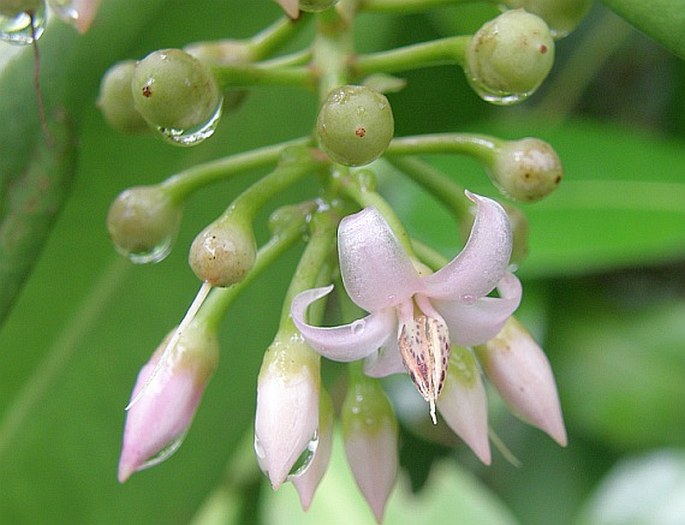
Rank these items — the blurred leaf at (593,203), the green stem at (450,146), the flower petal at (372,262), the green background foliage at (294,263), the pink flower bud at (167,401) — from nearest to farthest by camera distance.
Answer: the flower petal at (372,262) → the pink flower bud at (167,401) → the green stem at (450,146) → the green background foliage at (294,263) → the blurred leaf at (593,203)

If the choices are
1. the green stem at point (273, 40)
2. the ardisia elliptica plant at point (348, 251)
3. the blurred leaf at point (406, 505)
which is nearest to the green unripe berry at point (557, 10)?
the ardisia elliptica plant at point (348, 251)

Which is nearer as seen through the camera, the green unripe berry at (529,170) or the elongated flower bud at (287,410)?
the elongated flower bud at (287,410)

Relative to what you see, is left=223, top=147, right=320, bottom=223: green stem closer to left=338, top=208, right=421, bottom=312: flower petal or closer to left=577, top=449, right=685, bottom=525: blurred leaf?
left=338, top=208, right=421, bottom=312: flower petal

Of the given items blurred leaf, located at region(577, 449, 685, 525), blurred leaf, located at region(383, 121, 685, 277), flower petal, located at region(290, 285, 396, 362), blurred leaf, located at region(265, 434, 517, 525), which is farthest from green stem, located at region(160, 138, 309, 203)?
blurred leaf, located at region(577, 449, 685, 525)

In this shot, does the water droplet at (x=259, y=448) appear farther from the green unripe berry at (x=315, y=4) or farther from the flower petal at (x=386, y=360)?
the green unripe berry at (x=315, y=4)

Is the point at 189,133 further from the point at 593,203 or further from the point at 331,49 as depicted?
the point at 593,203

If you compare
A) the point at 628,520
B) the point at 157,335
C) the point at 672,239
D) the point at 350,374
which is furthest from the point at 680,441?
the point at 350,374

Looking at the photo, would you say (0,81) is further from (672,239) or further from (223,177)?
(672,239)

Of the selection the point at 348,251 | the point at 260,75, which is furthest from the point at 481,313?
the point at 260,75
